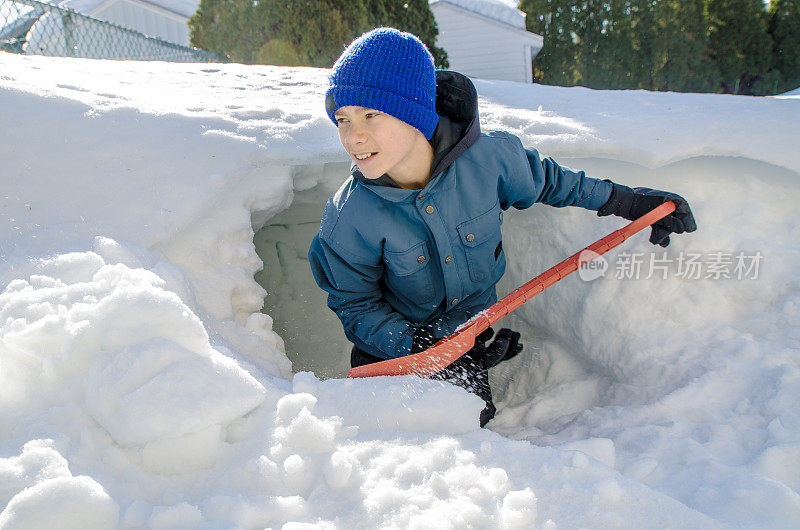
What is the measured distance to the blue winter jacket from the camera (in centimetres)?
157

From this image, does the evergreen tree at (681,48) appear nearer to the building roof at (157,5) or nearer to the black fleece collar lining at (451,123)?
the building roof at (157,5)

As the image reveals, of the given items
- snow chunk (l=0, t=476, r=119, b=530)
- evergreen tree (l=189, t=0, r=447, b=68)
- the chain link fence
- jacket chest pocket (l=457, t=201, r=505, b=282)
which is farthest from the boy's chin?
evergreen tree (l=189, t=0, r=447, b=68)

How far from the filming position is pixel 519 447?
3.17 feet

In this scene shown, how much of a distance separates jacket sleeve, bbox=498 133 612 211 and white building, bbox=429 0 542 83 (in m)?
10.0

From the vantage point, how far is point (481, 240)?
65.7 inches

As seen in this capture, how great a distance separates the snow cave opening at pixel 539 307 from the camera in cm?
171

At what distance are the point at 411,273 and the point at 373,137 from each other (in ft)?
1.41

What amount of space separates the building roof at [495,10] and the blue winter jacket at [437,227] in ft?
35.0

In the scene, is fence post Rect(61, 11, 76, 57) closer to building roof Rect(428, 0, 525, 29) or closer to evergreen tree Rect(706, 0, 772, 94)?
building roof Rect(428, 0, 525, 29)

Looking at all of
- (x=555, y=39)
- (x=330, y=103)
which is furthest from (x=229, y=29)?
(x=555, y=39)

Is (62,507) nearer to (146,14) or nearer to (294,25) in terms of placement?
(294,25)

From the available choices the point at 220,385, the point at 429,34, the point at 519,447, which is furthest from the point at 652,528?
the point at 429,34

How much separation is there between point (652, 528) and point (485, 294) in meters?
1.07

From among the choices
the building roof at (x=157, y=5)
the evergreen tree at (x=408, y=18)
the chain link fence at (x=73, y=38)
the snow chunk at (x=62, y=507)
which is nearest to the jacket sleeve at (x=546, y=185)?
the snow chunk at (x=62, y=507)
